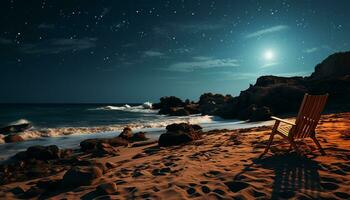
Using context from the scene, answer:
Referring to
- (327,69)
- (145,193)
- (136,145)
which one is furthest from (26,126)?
(327,69)

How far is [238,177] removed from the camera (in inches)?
193

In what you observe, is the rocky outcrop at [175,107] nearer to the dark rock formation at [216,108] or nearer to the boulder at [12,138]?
the dark rock formation at [216,108]

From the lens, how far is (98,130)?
64.7 ft

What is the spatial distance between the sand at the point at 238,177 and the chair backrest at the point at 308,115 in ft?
1.73

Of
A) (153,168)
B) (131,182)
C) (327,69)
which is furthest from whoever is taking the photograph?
(327,69)

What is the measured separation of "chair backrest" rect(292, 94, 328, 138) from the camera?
572cm

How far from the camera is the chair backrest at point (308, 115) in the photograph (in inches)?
225

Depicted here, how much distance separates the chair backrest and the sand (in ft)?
1.73

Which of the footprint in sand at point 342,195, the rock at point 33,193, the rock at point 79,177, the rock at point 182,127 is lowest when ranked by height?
the rock at point 33,193

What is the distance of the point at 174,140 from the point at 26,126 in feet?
61.8

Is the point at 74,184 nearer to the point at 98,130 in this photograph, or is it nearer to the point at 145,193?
the point at 145,193

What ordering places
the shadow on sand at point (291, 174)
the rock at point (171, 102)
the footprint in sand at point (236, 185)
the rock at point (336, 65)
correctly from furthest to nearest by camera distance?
the rock at point (171, 102) → the rock at point (336, 65) → the footprint in sand at point (236, 185) → the shadow on sand at point (291, 174)

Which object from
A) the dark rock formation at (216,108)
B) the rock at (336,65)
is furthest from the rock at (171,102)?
the rock at (336,65)

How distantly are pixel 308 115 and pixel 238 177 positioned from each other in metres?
2.11
